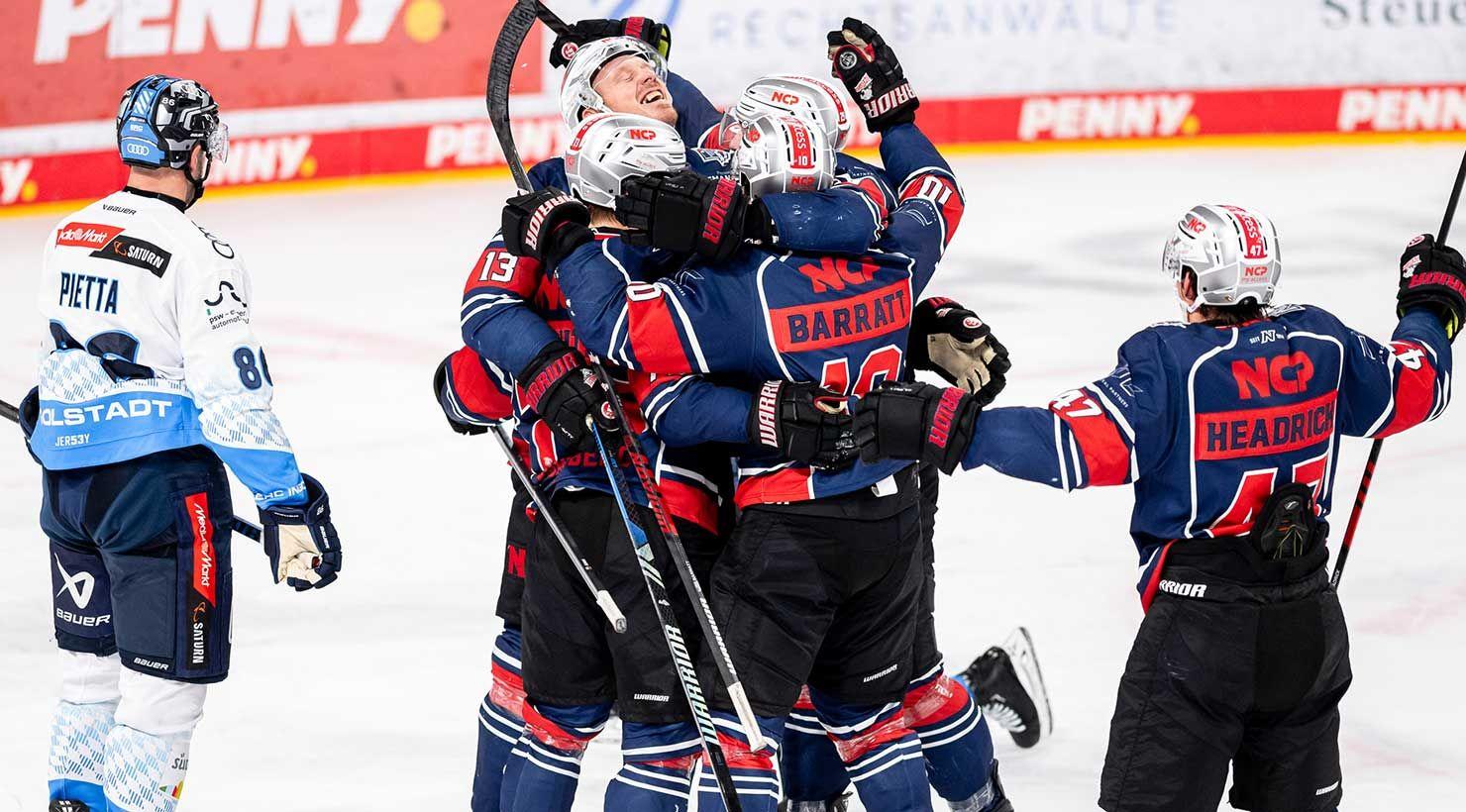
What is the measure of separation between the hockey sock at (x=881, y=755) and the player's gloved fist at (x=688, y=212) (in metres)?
0.98

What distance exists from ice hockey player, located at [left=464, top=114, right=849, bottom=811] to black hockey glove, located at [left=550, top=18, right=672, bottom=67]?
3.84 ft

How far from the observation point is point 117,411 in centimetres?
362

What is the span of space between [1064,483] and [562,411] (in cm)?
90

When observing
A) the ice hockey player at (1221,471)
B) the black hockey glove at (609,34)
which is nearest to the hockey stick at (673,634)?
the ice hockey player at (1221,471)

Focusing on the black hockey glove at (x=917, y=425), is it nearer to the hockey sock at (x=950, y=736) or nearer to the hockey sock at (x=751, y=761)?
the hockey sock at (x=751, y=761)

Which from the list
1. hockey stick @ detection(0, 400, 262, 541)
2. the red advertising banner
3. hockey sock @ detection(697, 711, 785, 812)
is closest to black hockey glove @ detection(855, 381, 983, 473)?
Answer: hockey sock @ detection(697, 711, 785, 812)

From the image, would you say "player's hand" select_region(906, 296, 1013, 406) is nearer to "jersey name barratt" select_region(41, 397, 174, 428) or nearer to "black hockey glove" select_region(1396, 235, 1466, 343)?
"black hockey glove" select_region(1396, 235, 1466, 343)

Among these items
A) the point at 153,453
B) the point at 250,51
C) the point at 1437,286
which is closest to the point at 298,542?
the point at 153,453

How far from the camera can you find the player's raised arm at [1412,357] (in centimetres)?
335

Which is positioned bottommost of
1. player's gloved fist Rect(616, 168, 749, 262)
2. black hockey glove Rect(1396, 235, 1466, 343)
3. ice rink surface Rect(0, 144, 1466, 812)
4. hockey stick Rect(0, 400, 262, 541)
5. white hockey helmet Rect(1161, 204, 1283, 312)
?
ice rink surface Rect(0, 144, 1466, 812)

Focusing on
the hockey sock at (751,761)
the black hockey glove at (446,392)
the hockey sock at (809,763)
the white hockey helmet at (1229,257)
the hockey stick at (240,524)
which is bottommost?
the hockey sock at (809,763)

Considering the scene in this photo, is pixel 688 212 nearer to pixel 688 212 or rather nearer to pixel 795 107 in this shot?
pixel 688 212

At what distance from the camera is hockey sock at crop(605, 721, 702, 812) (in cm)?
352

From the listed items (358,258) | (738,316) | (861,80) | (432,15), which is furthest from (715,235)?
(432,15)
